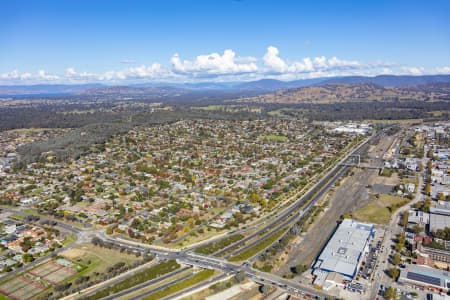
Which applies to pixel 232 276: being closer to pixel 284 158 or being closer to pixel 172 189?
pixel 172 189

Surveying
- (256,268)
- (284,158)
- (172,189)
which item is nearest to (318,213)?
(256,268)

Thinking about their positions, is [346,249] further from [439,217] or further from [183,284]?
[183,284]

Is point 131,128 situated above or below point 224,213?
above

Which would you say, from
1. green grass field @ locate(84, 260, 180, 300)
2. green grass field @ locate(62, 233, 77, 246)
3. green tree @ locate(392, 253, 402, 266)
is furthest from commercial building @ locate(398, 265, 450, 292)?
green grass field @ locate(62, 233, 77, 246)

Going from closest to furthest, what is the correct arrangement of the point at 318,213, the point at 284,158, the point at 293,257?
the point at 293,257
the point at 318,213
the point at 284,158

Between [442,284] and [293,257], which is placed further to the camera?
[293,257]

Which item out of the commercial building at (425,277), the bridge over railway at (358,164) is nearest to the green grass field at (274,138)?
the bridge over railway at (358,164)

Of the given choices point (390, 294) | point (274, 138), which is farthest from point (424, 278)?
point (274, 138)
